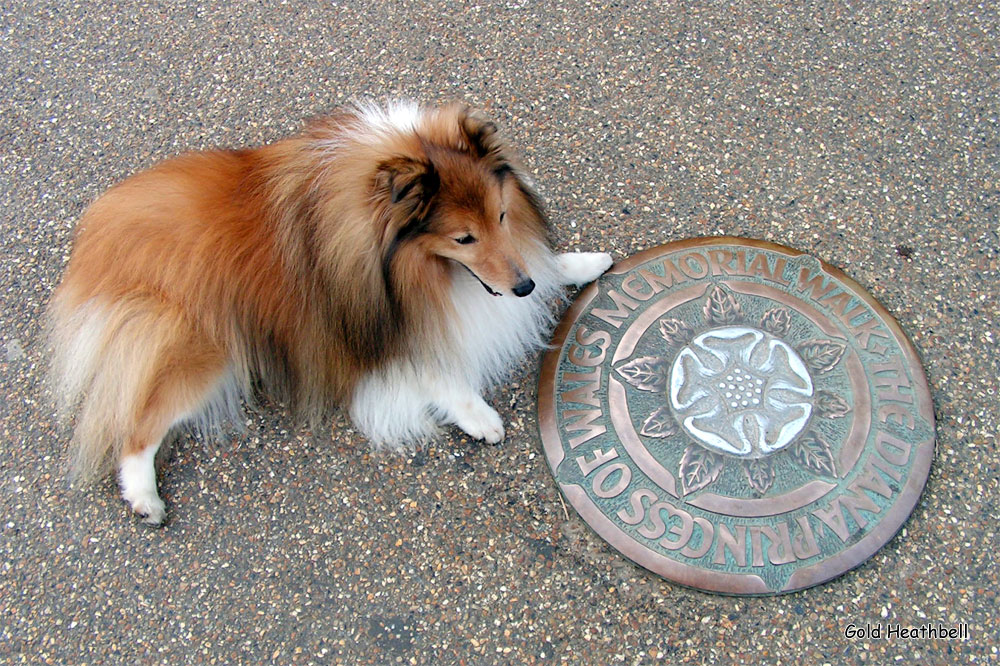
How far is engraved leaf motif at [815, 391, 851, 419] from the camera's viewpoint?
2523mm

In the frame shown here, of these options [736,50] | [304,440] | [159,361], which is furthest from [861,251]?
[159,361]

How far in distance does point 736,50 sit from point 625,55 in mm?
523

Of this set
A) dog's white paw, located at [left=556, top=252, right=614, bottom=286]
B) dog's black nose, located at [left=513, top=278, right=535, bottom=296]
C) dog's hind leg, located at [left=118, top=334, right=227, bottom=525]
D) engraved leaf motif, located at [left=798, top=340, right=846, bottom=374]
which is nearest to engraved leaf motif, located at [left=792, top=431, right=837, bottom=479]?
engraved leaf motif, located at [left=798, top=340, right=846, bottom=374]

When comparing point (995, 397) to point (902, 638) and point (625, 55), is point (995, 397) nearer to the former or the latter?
point (902, 638)

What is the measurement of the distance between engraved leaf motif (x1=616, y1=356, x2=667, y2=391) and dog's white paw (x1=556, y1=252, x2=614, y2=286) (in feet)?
1.28

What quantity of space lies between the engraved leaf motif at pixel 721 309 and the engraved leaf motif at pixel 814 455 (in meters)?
0.49

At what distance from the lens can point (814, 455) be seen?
2463mm

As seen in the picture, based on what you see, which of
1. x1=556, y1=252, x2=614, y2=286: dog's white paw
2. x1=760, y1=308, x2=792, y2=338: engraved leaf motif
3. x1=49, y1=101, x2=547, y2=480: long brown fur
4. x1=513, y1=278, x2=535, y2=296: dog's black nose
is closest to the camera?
x1=49, y1=101, x2=547, y2=480: long brown fur

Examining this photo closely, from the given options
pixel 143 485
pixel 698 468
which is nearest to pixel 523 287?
pixel 698 468

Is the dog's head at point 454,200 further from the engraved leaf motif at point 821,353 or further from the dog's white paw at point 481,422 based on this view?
the engraved leaf motif at point 821,353

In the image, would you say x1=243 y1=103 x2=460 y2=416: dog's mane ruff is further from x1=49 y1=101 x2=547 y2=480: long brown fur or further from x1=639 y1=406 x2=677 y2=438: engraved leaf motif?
x1=639 y1=406 x2=677 y2=438: engraved leaf motif

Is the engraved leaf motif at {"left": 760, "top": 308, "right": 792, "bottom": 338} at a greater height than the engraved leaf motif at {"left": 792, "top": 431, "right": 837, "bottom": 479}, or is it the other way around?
the engraved leaf motif at {"left": 760, "top": 308, "right": 792, "bottom": 338}

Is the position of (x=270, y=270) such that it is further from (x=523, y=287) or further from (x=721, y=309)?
(x=721, y=309)

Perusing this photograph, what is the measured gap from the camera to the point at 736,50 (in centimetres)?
353
